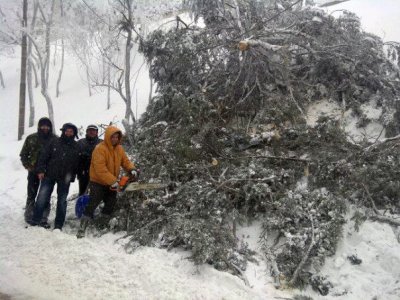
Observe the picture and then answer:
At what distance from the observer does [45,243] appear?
196 inches

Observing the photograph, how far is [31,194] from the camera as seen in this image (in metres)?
6.04

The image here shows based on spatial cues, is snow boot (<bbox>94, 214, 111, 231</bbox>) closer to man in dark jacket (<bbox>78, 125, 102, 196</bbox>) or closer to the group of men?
the group of men

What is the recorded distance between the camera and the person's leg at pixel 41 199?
220 inches

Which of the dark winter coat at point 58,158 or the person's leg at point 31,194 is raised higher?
the dark winter coat at point 58,158

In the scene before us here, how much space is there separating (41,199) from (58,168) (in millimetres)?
546

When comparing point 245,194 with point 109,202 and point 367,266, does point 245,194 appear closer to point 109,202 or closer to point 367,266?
point 367,266

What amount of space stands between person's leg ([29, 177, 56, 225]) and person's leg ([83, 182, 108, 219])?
26.7 inches

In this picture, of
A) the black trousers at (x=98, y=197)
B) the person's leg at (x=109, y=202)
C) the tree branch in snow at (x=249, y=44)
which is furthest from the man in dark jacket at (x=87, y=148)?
the tree branch in snow at (x=249, y=44)

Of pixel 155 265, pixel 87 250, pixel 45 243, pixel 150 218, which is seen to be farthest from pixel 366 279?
pixel 45 243

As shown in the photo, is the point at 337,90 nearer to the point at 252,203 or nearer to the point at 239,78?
the point at 239,78

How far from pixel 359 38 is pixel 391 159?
3439mm

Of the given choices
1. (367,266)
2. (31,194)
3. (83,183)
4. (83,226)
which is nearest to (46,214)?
(31,194)

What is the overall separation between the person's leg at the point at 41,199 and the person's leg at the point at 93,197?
Answer: 0.68 metres

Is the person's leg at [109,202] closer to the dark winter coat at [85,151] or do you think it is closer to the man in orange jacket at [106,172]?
the man in orange jacket at [106,172]
